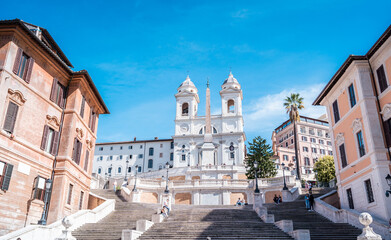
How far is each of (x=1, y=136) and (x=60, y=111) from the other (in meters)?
6.30

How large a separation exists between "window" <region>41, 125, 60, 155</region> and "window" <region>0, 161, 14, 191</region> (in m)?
3.44

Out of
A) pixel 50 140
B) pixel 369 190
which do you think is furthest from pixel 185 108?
pixel 369 190

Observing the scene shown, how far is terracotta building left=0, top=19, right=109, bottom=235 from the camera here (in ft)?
60.7

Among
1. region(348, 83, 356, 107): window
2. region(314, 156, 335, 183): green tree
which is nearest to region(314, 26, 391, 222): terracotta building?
region(348, 83, 356, 107): window

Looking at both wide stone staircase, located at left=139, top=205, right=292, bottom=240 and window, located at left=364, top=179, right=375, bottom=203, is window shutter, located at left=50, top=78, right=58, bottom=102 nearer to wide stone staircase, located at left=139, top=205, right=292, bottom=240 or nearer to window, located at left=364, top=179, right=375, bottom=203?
wide stone staircase, located at left=139, top=205, right=292, bottom=240

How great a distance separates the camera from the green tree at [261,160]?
53438 millimetres

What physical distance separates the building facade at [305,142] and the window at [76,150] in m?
69.9

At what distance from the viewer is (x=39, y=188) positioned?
20828 millimetres

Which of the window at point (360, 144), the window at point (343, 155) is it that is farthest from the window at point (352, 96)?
the window at point (343, 155)

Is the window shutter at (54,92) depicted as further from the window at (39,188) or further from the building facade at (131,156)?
the building facade at (131,156)

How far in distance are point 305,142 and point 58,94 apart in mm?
82700

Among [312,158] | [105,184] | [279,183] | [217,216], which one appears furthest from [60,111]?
[312,158]

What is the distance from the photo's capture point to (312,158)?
94.8 meters

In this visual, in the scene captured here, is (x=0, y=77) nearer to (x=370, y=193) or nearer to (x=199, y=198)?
(x=370, y=193)
